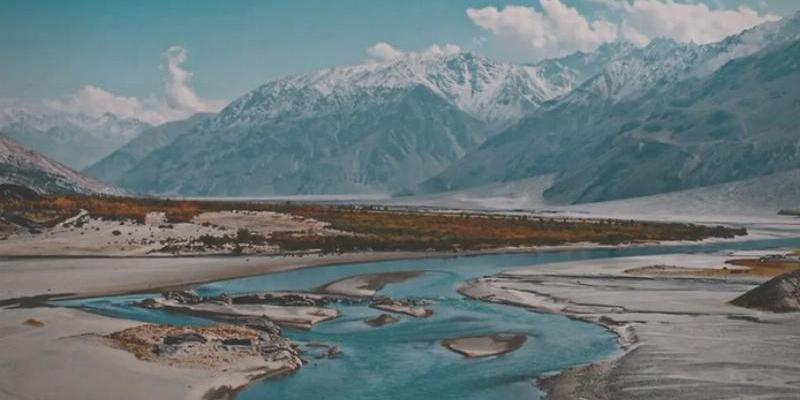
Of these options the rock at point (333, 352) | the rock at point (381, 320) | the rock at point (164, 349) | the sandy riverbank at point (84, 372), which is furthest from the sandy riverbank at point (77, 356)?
the rock at point (381, 320)

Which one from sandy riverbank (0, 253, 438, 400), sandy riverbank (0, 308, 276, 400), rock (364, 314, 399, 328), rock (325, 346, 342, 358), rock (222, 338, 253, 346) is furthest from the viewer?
rock (364, 314, 399, 328)

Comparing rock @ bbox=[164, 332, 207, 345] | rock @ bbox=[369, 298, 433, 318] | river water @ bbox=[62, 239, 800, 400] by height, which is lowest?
river water @ bbox=[62, 239, 800, 400]

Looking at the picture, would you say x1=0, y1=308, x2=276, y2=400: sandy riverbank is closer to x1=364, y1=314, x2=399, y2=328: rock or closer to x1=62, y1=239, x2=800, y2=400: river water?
x1=62, y1=239, x2=800, y2=400: river water

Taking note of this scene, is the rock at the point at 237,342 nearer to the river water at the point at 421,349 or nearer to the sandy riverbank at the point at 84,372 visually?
the river water at the point at 421,349

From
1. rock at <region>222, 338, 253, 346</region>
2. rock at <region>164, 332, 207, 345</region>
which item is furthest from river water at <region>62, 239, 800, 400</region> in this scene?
rock at <region>164, 332, 207, 345</region>

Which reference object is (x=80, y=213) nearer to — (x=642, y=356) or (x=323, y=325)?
(x=323, y=325)

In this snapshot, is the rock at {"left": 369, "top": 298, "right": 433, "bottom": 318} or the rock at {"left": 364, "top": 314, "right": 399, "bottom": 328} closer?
the rock at {"left": 364, "top": 314, "right": 399, "bottom": 328}

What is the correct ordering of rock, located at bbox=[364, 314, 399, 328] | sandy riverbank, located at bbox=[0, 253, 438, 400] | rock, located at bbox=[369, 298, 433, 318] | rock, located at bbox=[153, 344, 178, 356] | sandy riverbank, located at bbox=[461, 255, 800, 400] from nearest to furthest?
sandy riverbank, located at bbox=[0, 253, 438, 400] < sandy riverbank, located at bbox=[461, 255, 800, 400] < rock, located at bbox=[153, 344, 178, 356] < rock, located at bbox=[364, 314, 399, 328] < rock, located at bbox=[369, 298, 433, 318]
